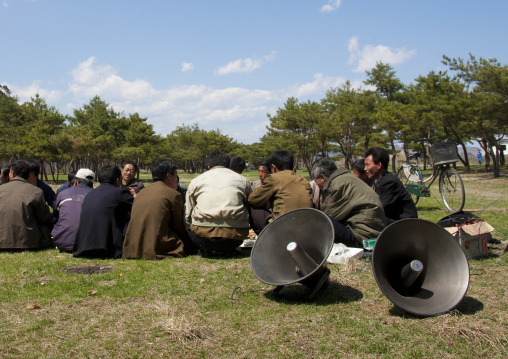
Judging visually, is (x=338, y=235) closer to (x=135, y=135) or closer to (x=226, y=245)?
(x=226, y=245)

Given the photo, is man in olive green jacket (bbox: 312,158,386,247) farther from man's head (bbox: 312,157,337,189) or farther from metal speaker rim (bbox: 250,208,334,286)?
metal speaker rim (bbox: 250,208,334,286)

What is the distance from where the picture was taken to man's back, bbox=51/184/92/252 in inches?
235

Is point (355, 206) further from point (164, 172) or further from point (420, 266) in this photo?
point (164, 172)

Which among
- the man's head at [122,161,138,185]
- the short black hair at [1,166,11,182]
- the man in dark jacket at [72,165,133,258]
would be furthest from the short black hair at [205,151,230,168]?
the short black hair at [1,166,11,182]

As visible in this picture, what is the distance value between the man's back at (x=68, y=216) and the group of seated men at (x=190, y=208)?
0.01 meters

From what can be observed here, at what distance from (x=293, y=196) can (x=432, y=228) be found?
6.91ft

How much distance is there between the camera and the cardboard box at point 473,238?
4980mm

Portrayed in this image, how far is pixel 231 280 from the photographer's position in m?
4.49

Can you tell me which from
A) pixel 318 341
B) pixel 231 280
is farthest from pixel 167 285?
pixel 318 341

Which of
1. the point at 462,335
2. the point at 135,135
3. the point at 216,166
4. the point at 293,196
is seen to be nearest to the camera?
the point at 462,335

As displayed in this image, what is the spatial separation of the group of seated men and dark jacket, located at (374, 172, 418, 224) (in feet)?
0.04

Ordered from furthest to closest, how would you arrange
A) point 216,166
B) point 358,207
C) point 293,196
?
1. point 216,166
2. point 293,196
3. point 358,207

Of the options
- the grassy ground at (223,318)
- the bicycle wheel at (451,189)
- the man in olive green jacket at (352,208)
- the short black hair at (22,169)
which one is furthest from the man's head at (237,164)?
the bicycle wheel at (451,189)

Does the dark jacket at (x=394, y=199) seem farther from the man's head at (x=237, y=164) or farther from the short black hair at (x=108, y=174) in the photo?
the short black hair at (x=108, y=174)
